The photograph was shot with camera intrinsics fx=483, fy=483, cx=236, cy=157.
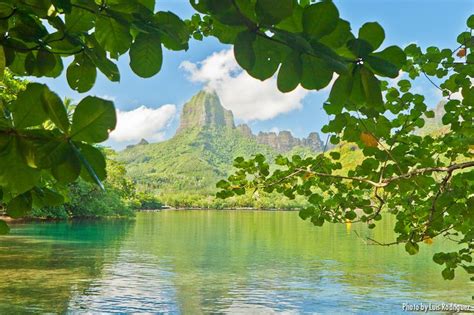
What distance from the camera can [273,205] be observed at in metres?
140

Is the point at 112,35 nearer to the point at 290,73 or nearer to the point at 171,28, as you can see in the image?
the point at 171,28

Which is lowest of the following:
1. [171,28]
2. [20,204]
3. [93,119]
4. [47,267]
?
[47,267]

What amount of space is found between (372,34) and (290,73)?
0.13 meters

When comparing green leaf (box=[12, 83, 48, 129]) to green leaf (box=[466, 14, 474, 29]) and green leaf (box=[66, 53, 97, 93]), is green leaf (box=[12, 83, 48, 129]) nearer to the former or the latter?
green leaf (box=[66, 53, 97, 93])

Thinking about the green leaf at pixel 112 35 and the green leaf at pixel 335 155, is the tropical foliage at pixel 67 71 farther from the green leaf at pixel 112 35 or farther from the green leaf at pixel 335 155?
the green leaf at pixel 335 155

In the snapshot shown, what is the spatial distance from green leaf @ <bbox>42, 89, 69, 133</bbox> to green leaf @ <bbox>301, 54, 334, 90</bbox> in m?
0.36

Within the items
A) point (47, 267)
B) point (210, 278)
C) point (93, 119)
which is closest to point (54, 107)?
point (93, 119)

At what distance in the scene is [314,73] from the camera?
75 centimetres

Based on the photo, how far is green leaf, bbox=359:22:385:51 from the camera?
711mm

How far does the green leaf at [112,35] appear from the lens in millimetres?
946

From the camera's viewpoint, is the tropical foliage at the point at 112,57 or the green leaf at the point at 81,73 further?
the green leaf at the point at 81,73

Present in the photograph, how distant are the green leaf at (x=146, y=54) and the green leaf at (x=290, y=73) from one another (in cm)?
26

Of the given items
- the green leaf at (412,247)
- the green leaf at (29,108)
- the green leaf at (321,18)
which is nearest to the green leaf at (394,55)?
the green leaf at (321,18)

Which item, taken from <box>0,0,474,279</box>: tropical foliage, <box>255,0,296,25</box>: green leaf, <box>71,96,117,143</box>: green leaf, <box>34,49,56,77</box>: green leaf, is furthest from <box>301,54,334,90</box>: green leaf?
<box>34,49,56,77</box>: green leaf
